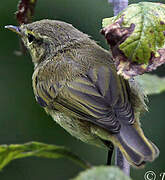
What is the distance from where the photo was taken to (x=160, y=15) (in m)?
2.27

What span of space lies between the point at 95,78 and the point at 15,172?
3217mm

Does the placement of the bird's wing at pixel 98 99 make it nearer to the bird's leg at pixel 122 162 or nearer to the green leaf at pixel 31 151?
the bird's leg at pixel 122 162

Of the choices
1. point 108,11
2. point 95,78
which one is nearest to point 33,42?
point 95,78

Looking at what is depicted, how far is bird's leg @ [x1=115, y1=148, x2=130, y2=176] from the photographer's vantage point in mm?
2953

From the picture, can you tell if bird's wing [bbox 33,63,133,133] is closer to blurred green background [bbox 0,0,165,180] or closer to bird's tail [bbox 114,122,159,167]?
bird's tail [bbox 114,122,159,167]

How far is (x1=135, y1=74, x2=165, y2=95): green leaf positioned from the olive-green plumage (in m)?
0.14

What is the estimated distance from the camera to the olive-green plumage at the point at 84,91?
310 cm

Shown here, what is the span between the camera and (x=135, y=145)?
2.96 metres

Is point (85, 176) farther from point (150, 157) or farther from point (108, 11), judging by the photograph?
point (108, 11)

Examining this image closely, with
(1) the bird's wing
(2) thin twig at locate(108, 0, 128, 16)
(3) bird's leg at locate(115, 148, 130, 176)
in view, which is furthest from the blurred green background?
(2) thin twig at locate(108, 0, 128, 16)

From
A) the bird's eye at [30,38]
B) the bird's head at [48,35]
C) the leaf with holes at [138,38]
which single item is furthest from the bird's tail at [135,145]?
the bird's eye at [30,38]

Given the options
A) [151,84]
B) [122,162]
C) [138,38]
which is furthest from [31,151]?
[151,84]

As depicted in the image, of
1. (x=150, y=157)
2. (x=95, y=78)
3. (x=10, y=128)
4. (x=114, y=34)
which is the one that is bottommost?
(x=10, y=128)

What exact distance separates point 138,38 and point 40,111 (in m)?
3.74
